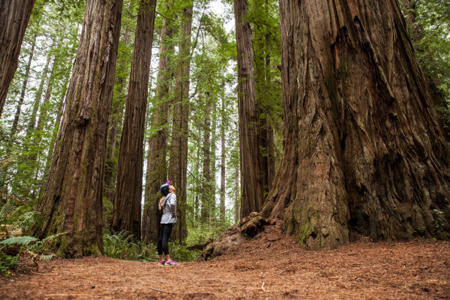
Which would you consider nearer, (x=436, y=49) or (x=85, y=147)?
(x=85, y=147)

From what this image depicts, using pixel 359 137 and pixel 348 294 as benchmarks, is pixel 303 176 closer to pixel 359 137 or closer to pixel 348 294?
pixel 359 137

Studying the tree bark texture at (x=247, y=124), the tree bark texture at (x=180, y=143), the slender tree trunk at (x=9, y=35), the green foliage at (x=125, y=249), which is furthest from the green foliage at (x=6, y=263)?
the tree bark texture at (x=180, y=143)

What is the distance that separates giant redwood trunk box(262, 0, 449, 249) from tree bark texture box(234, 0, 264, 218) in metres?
2.69

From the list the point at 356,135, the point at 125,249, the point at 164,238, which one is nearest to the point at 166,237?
the point at 164,238

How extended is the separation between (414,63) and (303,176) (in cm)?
281

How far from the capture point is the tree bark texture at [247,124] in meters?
7.55

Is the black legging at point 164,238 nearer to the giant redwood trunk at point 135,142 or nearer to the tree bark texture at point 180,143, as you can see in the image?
the giant redwood trunk at point 135,142

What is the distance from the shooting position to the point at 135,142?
7.56 meters

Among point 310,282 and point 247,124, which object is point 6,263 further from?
point 247,124

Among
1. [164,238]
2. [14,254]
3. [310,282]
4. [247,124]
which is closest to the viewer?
[310,282]

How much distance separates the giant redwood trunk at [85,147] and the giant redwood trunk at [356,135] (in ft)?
10.2

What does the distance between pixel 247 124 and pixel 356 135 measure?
4.47m

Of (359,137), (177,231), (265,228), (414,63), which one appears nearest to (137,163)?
(177,231)

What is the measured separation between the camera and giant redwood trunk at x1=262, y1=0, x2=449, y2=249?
3475mm
